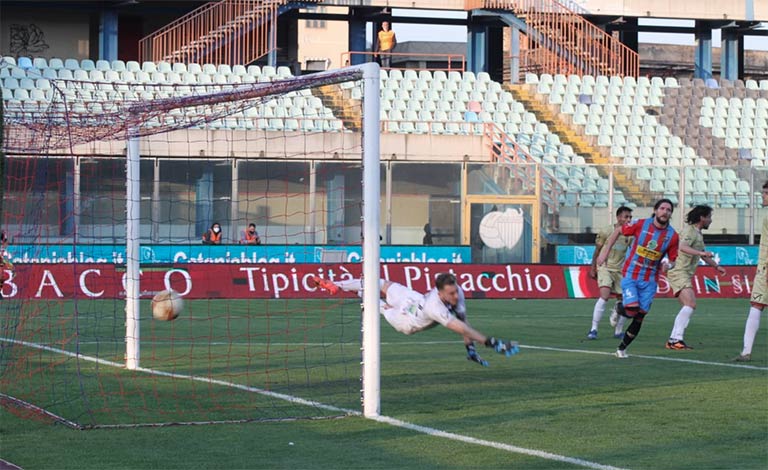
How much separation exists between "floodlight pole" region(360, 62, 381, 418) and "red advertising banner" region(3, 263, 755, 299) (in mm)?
13121

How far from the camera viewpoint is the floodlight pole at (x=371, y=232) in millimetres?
10258

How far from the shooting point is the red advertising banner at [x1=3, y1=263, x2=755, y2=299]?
81.3 feet

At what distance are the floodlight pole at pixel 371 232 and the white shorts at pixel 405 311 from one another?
49 centimetres

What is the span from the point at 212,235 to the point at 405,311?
57.9 feet

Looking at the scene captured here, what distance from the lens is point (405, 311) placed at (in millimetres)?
10812

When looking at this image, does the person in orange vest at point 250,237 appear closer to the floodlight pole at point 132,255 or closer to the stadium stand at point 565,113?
the stadium stand at point 565,113

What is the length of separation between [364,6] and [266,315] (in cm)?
2291

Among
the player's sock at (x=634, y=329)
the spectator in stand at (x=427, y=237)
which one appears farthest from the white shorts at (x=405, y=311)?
the spectator in stand at (x=427, y=237)

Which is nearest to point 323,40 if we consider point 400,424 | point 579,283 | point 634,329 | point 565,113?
point 565,113

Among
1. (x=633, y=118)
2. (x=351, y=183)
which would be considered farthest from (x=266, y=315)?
(x=633, y=118)

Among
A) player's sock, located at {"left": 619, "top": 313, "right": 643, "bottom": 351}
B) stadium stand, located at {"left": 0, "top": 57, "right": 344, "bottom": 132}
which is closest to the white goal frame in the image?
player's sock, located at {"left": 619, "top": 313, "right": 643, "bottom": 351}

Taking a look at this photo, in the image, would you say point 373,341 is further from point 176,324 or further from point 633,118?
point 633,118

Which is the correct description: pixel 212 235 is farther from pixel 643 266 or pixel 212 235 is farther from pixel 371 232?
pixel 371 232

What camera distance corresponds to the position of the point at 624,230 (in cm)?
1504
